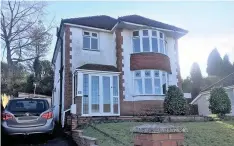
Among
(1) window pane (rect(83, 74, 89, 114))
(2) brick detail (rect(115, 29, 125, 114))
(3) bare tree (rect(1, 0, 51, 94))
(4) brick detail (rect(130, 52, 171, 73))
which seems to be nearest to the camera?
(1) window pane (rect(83, 74, 89, 114))

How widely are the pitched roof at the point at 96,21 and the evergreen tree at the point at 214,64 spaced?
37995 mm

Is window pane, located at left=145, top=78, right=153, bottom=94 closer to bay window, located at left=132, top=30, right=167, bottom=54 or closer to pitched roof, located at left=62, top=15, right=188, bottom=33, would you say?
bay window, located at left=132, top=30, right=167, bottom=54

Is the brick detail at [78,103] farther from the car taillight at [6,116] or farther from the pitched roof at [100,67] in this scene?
the car taillight at [6,116]

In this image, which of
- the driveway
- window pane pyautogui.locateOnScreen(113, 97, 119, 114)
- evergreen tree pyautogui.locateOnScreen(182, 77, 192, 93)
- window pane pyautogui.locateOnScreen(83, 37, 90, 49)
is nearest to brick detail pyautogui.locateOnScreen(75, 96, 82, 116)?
window pane pyautogui.locateOnScreen(113, 97, 119, 114)

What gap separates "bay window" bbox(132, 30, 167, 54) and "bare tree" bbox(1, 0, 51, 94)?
1430 centimetres

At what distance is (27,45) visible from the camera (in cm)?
2739

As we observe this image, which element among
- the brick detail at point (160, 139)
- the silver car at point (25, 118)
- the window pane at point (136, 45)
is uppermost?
the window pane at point (136, 45)

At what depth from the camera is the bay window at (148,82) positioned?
15963 mm

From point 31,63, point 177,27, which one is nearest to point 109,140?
point 177,27

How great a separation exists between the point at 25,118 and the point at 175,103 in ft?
28.0

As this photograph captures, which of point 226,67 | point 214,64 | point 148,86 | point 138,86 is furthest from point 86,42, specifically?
point 214,64

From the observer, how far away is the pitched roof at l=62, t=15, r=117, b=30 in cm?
1605

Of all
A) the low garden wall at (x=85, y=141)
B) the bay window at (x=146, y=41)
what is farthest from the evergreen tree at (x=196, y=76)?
the low garden wall at (x=85, y=141)

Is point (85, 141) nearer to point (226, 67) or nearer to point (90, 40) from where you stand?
point (90, 40)
